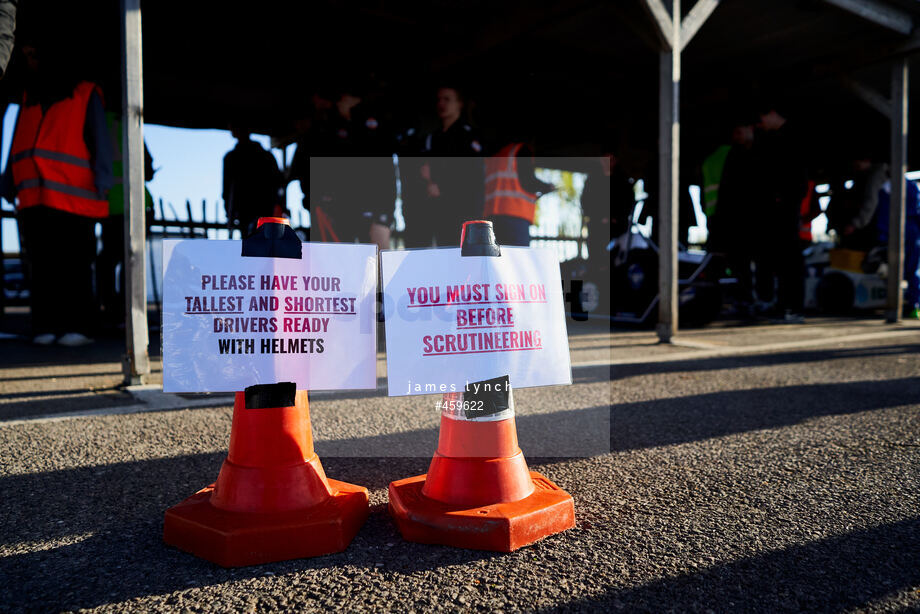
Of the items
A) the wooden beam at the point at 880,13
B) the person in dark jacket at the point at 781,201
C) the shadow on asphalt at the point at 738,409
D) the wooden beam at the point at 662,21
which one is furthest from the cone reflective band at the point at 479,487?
the wooden beam at the point at 880,13

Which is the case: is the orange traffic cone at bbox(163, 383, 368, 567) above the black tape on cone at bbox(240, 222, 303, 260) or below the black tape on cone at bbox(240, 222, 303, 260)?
below

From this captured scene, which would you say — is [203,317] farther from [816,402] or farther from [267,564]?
[816,402]

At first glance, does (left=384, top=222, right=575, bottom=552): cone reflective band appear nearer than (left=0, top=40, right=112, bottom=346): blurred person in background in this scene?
Yes

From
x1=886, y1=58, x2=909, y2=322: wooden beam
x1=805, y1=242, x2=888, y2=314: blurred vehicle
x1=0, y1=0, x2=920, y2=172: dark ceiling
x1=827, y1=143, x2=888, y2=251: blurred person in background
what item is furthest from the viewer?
x1=805, y1=242, x2=888, y2=314: blurred vehicle

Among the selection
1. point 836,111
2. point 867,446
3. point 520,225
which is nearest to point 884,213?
point 836,111

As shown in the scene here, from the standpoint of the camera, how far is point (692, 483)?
6.13 feet

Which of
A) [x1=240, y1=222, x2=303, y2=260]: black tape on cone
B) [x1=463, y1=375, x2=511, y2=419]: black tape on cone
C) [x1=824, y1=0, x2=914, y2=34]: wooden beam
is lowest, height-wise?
[x1=463, y1=375, x2=511, y2=419]: black tape on cone

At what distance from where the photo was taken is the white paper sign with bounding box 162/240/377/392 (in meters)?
1.51

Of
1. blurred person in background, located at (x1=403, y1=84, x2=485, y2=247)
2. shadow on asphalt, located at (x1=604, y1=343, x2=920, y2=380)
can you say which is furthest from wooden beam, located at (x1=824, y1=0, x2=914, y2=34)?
blurred person in background, located at (x1=403, y1=84, x2=485, y2=247)

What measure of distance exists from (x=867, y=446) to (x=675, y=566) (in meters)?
1.47

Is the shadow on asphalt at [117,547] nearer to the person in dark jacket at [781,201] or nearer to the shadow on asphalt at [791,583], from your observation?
the shadow on asphalt at [791,583]

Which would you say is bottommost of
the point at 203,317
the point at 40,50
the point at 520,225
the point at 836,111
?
the point at 203,317

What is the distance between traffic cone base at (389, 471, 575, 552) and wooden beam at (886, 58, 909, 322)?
7.63 meters

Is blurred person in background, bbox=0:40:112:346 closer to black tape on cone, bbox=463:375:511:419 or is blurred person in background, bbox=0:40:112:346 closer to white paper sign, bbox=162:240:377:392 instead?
white paper sign, bbox=162:240:377:392
